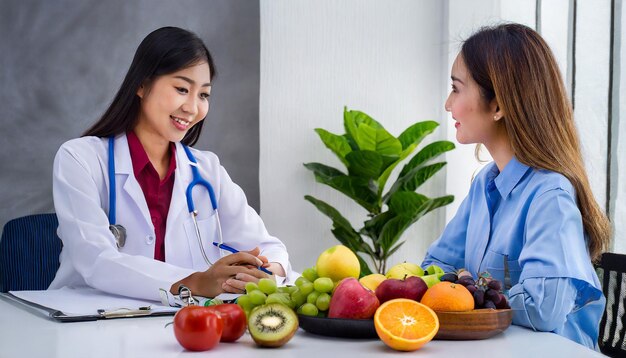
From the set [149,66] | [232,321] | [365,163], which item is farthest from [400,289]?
[365,163]

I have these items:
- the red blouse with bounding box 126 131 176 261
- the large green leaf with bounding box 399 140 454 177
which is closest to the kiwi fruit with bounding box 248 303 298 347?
the red blouse with bounding box 126 131 176 261

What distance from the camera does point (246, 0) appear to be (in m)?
4.55

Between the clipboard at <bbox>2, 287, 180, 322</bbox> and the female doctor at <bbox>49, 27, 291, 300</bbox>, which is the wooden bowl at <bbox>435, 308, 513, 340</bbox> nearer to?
the clipboard at <bbox>2, 287, 180, 322</bbox>

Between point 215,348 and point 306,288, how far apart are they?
0.67 ft

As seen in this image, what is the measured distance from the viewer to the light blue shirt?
5.07 ft

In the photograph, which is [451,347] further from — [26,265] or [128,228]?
[26,265]

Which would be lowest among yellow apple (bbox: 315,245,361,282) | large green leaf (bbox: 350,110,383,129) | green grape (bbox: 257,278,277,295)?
green grape (bbox: 257,278,277,295)

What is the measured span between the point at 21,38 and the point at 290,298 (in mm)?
3067

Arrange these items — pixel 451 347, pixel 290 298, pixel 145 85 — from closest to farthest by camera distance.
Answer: pixel 451 347 < pixel 290 298 < pixel 145 85

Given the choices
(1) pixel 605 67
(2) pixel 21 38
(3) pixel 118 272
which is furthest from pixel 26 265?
(1) pixel 605 67

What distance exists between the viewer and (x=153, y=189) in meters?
2.47

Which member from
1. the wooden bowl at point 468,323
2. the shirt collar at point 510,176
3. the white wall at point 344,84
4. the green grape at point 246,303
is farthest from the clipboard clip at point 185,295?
the white wall at point 344,84

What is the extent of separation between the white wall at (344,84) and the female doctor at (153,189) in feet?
6.77

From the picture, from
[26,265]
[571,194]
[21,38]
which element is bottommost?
[26,265]
